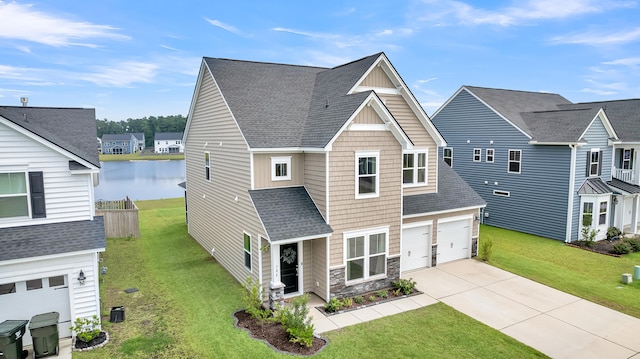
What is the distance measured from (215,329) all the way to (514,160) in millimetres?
17887

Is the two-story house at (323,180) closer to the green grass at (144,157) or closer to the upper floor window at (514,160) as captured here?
the upper floor window at (514,160)

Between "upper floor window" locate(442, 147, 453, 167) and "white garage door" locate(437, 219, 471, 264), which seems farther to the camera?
"upper floor window" locate(442, 147, 453, 167)

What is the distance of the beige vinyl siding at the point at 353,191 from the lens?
11188 millimetres

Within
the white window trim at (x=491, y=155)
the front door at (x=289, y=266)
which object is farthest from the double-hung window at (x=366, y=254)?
the white window trim at (x=491, y=155)

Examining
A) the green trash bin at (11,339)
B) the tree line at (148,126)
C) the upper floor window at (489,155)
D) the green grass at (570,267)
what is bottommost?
the green grass at (570,267)

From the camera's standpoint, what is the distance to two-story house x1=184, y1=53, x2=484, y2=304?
11188mm

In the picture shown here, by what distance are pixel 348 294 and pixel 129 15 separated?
17450 mm

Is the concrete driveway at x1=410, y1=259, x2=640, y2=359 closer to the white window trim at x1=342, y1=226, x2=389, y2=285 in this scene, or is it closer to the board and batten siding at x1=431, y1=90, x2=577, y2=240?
the white window trim at x1=342, y1=226, x2=389, y2=285

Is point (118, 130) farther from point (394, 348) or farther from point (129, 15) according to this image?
point (394, 348)

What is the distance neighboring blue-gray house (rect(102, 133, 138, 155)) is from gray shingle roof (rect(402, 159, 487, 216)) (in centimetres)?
10186

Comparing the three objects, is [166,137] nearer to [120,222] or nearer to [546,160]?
[120,222]

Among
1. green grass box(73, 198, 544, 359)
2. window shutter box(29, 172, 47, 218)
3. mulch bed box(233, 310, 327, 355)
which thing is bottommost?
green grass box(73, 198, 544, 359)

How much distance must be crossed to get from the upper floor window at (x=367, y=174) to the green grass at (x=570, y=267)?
687 cm

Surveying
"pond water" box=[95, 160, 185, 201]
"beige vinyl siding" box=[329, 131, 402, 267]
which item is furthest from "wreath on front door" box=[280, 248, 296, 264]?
"pond water" box=[95, 160, 185, 201]
